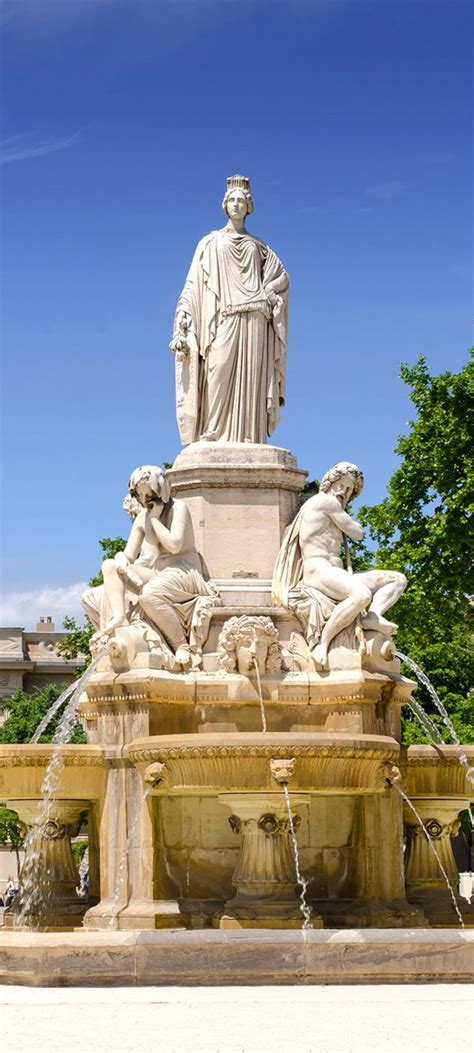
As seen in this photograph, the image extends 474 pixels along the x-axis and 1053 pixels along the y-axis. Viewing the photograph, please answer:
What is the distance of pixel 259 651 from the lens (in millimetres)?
18203

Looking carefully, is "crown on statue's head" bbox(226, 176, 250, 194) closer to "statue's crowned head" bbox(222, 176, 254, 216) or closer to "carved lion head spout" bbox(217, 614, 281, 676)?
"statue's crowned head" bbox(222, 176, 254, 216)

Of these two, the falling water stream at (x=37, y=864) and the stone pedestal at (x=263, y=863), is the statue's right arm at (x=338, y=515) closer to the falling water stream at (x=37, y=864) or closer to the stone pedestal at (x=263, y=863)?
the falling water stream at (x=37, y=864)

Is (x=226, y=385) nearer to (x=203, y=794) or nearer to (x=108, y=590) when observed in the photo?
(x=108, y=590)

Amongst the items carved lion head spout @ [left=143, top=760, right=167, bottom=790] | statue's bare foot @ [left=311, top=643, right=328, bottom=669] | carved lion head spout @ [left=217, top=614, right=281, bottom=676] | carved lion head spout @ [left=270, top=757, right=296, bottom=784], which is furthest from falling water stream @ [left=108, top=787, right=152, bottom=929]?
statue's bare foot @ [left=311, top=643, right=328, bottom=669]

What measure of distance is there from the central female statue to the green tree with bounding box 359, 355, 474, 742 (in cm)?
1377

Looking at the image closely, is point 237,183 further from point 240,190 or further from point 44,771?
point 44,771

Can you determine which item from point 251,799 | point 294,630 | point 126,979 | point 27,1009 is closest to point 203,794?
point 251,799

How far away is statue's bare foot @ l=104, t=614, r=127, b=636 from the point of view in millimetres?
18688

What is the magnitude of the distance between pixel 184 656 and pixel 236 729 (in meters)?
0.95

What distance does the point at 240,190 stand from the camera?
68.9ft

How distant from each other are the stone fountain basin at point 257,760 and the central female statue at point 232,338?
453 cm

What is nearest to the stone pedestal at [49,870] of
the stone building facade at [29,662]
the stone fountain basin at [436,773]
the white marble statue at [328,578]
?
the white marble statue at [328,578]

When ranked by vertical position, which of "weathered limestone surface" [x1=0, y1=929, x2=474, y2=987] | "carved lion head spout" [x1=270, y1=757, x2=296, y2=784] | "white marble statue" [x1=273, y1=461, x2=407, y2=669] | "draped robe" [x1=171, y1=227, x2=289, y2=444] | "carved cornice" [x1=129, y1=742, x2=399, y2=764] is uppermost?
"draped robe" [x1=171, y1=227, x2=289, y2=444]

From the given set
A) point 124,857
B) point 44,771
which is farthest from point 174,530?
point 124,857
